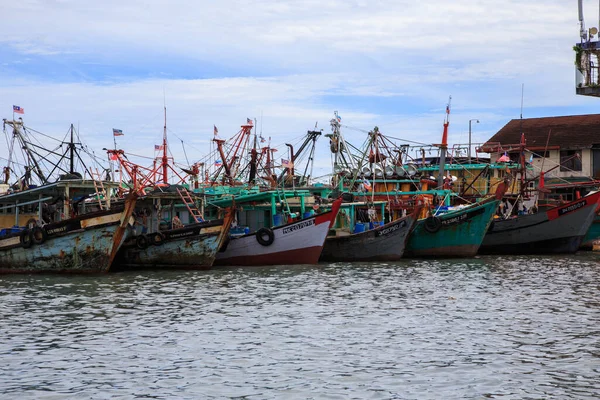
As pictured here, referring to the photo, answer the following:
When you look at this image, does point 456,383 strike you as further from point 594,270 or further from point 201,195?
point 201,195

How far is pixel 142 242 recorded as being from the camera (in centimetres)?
3000

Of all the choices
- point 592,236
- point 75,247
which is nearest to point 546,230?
point 592,236

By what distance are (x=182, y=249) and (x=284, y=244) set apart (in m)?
4.02

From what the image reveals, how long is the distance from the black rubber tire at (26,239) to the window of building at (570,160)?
35.4m

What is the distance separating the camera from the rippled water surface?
40.2 feet

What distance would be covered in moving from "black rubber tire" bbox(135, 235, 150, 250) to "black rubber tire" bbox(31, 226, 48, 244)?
11.8 ft

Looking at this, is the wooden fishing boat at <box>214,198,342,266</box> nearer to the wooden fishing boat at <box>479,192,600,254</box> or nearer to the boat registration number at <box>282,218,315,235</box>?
the boat registration number at <box>282,218,315,235</box>

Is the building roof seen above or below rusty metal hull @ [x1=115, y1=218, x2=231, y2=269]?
above

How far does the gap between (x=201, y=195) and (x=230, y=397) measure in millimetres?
22366

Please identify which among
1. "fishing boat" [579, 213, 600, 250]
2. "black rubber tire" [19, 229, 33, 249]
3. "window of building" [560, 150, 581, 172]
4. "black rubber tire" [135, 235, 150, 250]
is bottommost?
"fishing boat" [579, 213, 600, 250]

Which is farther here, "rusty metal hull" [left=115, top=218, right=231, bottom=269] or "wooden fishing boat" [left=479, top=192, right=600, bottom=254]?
"wooden fishing boat" [left=479, top=192, right=600, bottom=254]

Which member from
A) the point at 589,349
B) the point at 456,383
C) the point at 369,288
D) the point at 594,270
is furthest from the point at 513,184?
the point at 456,383

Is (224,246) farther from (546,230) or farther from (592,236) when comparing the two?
(592,236)

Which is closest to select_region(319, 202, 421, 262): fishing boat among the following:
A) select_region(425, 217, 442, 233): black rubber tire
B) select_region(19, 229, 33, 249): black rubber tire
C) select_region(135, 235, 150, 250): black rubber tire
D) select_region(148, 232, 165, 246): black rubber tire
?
select_region(425, 217, 442, 233): black rubber tire
